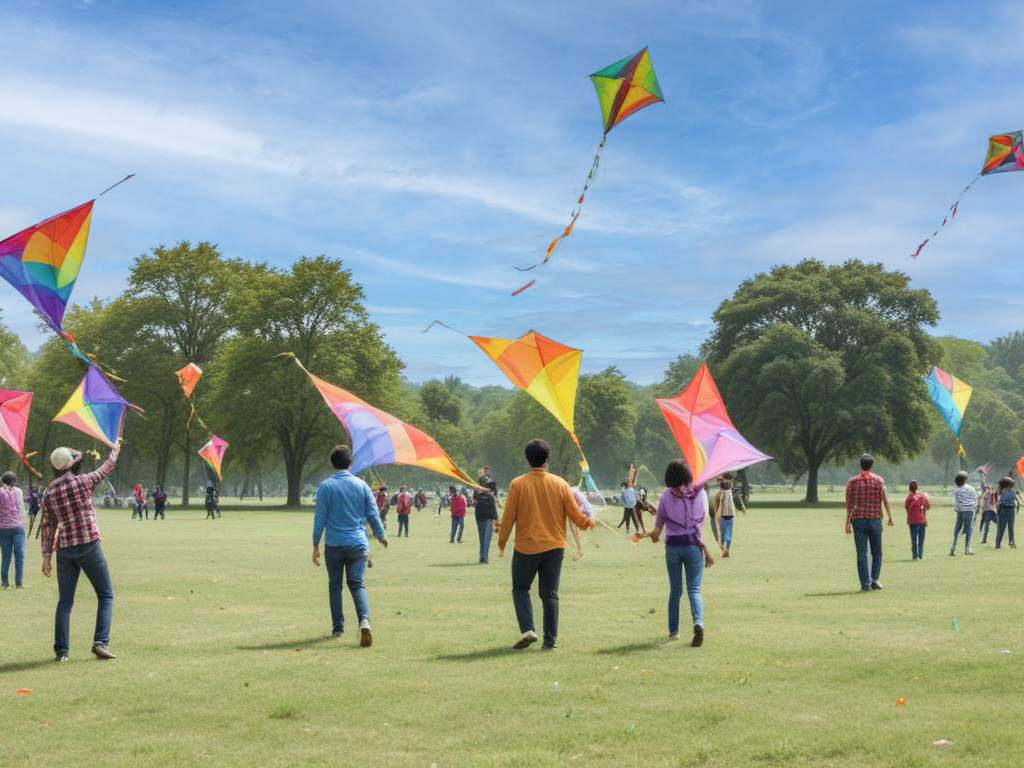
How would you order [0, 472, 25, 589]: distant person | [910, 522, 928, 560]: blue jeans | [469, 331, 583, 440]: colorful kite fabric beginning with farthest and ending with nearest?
[910, 522, 928, 560]: blue jeans → [0, 472, 25, 589]: distant person → [469, 331, 583, 440]: colorful kite fabric

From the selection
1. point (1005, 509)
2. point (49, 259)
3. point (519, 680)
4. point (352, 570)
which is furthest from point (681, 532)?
point (1005, 509)

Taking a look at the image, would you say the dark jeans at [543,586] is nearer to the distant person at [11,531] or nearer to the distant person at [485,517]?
the distant person at [11,531]

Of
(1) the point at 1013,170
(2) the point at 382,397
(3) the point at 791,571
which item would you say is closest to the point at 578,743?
(3) the point at 791,571

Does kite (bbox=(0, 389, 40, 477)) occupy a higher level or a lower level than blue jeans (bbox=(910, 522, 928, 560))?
higher

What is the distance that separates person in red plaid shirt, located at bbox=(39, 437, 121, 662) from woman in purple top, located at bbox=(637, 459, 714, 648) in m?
5.44

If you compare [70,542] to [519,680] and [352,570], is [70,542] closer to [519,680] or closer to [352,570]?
[352,570]

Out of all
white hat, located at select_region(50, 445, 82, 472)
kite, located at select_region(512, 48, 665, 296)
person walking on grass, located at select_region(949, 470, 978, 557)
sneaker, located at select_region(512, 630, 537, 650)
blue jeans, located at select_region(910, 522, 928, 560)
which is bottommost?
sneaker, located at select_region(512, 630, 537, 650)

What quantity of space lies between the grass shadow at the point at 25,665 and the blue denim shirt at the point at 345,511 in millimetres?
2761

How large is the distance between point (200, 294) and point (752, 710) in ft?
223

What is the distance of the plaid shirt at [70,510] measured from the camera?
10.4m

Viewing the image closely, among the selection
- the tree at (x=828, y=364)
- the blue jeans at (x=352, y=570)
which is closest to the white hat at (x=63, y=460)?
the blue jeans at (x=352, y=570)

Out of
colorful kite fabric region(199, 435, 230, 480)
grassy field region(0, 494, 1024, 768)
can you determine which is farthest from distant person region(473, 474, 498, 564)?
colorful kite fabric region(199, 435, 230, 480)

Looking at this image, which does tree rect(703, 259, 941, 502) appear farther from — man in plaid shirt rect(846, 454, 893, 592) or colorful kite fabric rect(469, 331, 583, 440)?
colorful kite fabric rect(469, 331, 583, 440)

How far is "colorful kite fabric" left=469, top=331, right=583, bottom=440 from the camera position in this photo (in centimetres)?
1514
